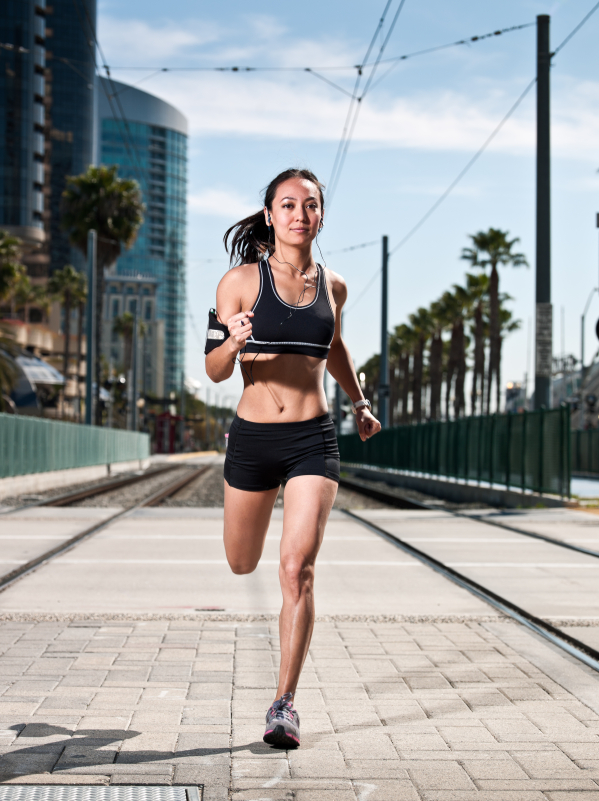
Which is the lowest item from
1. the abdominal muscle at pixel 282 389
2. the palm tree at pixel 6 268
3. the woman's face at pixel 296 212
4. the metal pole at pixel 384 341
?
the abdominal muscle at pixel 282 389

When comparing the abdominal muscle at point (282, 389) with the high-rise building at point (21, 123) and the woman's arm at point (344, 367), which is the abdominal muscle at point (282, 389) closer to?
the woman's arm at point (344, 367)

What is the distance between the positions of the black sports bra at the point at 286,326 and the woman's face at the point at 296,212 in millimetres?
181

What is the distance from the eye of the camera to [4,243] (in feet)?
173

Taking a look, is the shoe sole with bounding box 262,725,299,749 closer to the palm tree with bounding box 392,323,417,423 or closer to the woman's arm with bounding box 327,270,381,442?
the woman's arm with bounding box 327,270,381,442

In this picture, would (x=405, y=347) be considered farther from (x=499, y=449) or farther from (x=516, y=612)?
(x=516, y=612)

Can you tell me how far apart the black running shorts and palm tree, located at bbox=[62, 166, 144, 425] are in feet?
139

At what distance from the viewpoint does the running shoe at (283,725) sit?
3.78 meters

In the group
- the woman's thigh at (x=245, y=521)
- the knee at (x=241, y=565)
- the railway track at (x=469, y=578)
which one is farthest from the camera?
the railway track at (x=469, y=578)

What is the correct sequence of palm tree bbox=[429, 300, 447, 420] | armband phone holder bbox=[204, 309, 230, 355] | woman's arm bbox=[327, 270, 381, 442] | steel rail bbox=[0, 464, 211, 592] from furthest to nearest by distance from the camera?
palm tree bbox=[429, 300, 447, 420], steel rail bbox=[0, 464, 211, 592], woman's arm bbox=[327, 270, 381, 442], armband phone holder bbox=[204, 309, 230, 355]

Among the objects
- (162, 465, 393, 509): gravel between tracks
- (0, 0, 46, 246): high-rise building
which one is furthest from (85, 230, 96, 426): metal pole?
(0, 0, 46, 246): high-rise building

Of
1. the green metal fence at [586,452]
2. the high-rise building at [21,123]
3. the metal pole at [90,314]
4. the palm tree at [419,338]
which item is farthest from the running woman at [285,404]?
the high-rise building at [21,123]

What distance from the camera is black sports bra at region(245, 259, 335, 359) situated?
3.94 metres

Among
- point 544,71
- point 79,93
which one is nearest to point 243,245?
point 544,71

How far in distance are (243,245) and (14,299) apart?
92.1m
